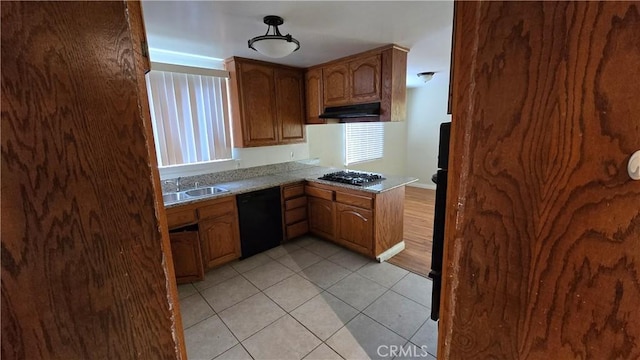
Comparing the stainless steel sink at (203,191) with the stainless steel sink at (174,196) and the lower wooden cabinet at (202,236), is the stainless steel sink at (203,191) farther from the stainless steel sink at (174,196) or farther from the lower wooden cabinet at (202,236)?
the lower wooden cabinet at (202,236)

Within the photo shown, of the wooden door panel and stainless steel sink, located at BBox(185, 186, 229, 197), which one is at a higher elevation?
the wooden door panel

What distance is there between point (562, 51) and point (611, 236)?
0.37 metres

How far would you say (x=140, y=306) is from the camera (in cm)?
62

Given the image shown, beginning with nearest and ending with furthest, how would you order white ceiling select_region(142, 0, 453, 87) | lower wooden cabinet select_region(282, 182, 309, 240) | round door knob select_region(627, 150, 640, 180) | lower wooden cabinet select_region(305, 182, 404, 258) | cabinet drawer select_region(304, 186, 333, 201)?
1. round door knob select_region(627, 150, 640, 180)
2. white ceiling select_region(142, 0, 453, 87)
3. lower wooden cabinet select_region(305, 182, 404, 258)
4. cabinet drawer select_region(304, 186, 333, 201)
5. lower wooden cabinet select_region(282, 182, 309, 240)

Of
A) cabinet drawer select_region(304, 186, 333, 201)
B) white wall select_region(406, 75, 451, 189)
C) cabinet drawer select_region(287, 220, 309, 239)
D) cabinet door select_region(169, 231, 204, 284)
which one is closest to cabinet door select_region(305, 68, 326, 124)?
cabinet drawer select_region(304, 186, 333, 201)

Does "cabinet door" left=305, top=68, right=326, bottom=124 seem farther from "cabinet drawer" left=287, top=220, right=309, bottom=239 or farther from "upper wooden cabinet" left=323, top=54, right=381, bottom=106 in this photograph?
"cabinet drawer" left=287, top=220, right=309, bottom=239

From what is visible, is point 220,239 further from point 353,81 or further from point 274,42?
point 353,81

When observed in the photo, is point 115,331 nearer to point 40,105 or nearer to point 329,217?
point 40,105

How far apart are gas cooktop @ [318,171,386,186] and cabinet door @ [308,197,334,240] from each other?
0.97 ft

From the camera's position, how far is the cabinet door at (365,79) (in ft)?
9.55

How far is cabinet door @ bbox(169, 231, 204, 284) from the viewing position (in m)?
2.57

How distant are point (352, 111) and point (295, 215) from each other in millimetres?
1497

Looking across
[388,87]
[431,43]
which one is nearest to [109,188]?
[388,87]

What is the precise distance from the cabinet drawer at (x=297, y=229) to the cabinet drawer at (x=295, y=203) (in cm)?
24
